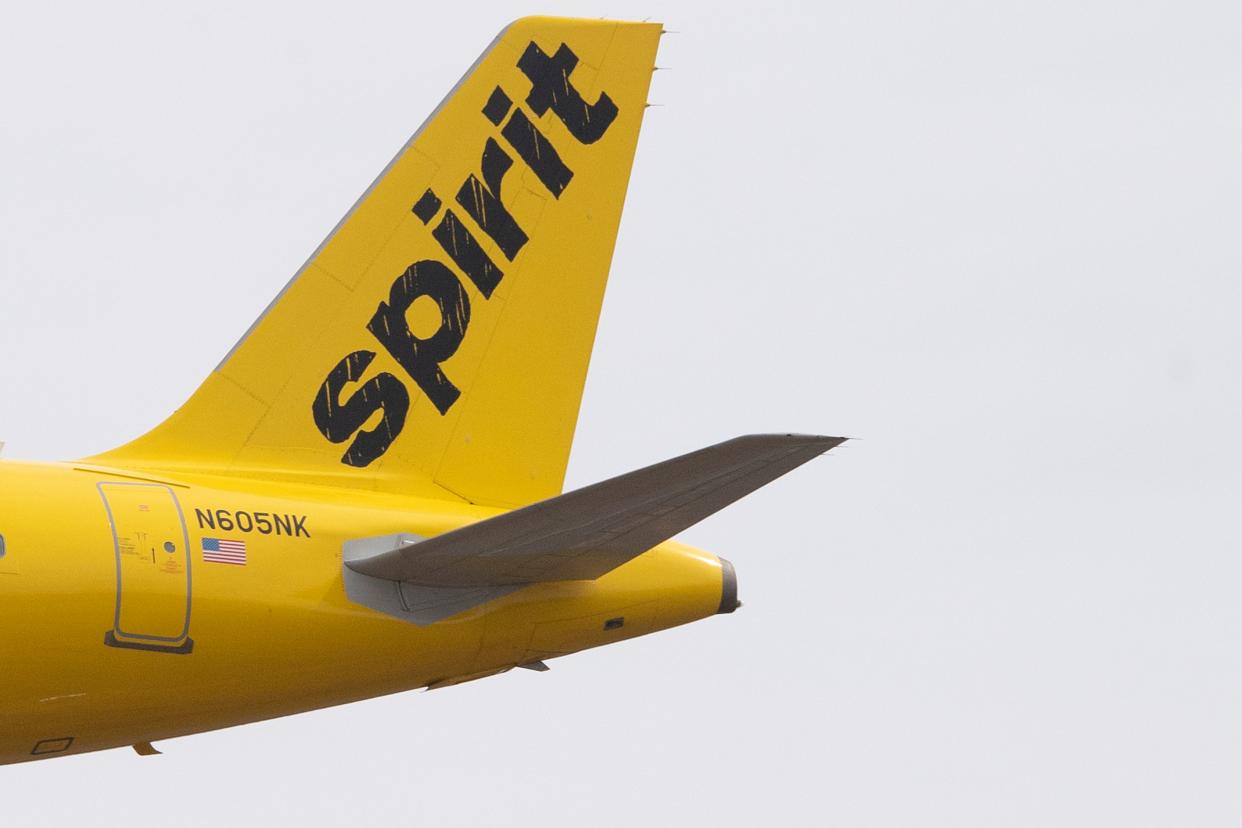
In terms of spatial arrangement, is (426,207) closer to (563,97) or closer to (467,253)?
(467,253)

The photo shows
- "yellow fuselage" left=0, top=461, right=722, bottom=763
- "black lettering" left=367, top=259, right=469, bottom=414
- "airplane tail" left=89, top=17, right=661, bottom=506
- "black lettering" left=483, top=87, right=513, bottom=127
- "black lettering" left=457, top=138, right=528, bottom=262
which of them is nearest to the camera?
"yellow fuselage" left=0, top=461, right=722, bottom=763

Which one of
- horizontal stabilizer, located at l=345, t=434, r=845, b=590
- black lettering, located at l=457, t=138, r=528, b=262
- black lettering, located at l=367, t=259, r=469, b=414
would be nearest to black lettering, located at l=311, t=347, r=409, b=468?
black lettering, located at l=367, t=259, r=469, b=414

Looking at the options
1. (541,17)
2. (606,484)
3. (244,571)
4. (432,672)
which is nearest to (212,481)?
(244,571)

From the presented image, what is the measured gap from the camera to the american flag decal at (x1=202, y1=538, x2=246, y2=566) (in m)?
19.6

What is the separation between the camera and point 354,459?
21922 millimetres

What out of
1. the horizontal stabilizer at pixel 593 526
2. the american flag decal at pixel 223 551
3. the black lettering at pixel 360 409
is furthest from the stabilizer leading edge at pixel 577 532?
the black lettering at pixel 360 409

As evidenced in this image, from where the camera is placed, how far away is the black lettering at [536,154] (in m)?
23.7

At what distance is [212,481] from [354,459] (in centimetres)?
174

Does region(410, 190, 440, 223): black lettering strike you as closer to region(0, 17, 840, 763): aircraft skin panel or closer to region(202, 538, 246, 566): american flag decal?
region(0, 17, 840, 763): aircraft skin panel

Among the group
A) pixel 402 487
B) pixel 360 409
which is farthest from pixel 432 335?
pixel 402 487

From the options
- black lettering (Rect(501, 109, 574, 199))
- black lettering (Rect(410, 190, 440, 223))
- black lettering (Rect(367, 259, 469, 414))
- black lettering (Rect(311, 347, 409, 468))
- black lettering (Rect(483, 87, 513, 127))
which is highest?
black lettering (Rect(483, 87, 513, 127))

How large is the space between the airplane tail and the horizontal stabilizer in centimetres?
172

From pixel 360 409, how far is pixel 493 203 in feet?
9.06

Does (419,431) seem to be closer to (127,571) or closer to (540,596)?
(540,596)
